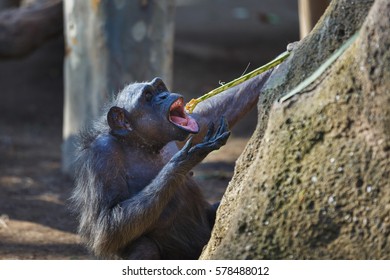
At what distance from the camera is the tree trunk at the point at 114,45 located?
6980mm

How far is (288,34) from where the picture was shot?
449 inches

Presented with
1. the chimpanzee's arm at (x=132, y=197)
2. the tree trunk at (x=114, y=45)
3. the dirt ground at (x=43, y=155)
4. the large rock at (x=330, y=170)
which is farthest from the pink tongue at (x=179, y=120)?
the tree trunk at (x=114, y=45)

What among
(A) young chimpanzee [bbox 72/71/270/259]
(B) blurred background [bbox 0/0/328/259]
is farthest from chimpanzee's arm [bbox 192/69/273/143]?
(B) blurred background [bbox 0/0/328/259]

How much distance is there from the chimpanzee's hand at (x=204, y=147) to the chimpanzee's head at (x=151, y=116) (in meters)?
0.27

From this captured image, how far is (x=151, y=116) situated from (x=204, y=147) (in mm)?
511

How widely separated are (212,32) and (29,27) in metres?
4.16

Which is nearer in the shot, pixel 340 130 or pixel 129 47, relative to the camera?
pixel 340 130

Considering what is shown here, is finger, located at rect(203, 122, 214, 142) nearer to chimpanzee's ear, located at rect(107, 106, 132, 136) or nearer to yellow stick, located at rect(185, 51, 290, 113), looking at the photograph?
yellow stick, located at rect(185, 51, 290, 113)

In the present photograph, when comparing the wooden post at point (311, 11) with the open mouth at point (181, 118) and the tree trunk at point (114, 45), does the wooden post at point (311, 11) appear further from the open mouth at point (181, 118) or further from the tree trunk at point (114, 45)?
the open mouth at point (181, 118)

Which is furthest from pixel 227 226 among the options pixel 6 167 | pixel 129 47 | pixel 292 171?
pixel 6 167

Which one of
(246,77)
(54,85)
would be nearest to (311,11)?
(246,77)

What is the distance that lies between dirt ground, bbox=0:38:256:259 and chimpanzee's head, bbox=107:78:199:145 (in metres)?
1.38

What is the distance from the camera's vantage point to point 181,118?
4.06 m

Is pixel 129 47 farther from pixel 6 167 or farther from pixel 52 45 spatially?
pixel 52 45
